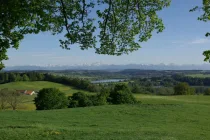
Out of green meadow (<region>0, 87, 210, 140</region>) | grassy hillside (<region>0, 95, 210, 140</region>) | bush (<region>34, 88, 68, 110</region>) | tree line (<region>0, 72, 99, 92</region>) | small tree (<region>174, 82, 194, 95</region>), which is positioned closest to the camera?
green meadow (<region>0, 87, 210, 140</region>)

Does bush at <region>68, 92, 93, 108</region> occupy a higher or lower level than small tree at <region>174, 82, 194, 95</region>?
higher

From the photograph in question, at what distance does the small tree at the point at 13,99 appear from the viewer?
62447mm

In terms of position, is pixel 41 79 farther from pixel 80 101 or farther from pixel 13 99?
pixel 80 101

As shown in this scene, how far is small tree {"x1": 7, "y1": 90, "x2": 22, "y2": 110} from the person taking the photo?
6245 cm

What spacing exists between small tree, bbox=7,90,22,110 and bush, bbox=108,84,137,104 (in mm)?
23200

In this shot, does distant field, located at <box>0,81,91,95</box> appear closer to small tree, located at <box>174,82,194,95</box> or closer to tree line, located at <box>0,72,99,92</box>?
tree line, located at <box>0,72,99,92</box>

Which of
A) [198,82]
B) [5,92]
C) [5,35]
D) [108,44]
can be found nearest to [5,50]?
[5,35]

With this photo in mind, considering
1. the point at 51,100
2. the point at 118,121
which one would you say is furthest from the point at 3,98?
the point at 118,121

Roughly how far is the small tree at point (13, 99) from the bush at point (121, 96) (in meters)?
23.2

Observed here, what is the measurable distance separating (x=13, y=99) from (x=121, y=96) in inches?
1033

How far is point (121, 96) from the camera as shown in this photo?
50.8 m

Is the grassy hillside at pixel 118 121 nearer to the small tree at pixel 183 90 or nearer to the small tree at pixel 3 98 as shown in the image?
the small tree at pixel 3 98

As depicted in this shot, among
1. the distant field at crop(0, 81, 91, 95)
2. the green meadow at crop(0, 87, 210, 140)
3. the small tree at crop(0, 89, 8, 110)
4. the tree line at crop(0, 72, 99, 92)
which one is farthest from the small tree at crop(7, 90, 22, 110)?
the tree line at crop(0, 72, 99, 92)

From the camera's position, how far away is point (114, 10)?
33.9 ft
